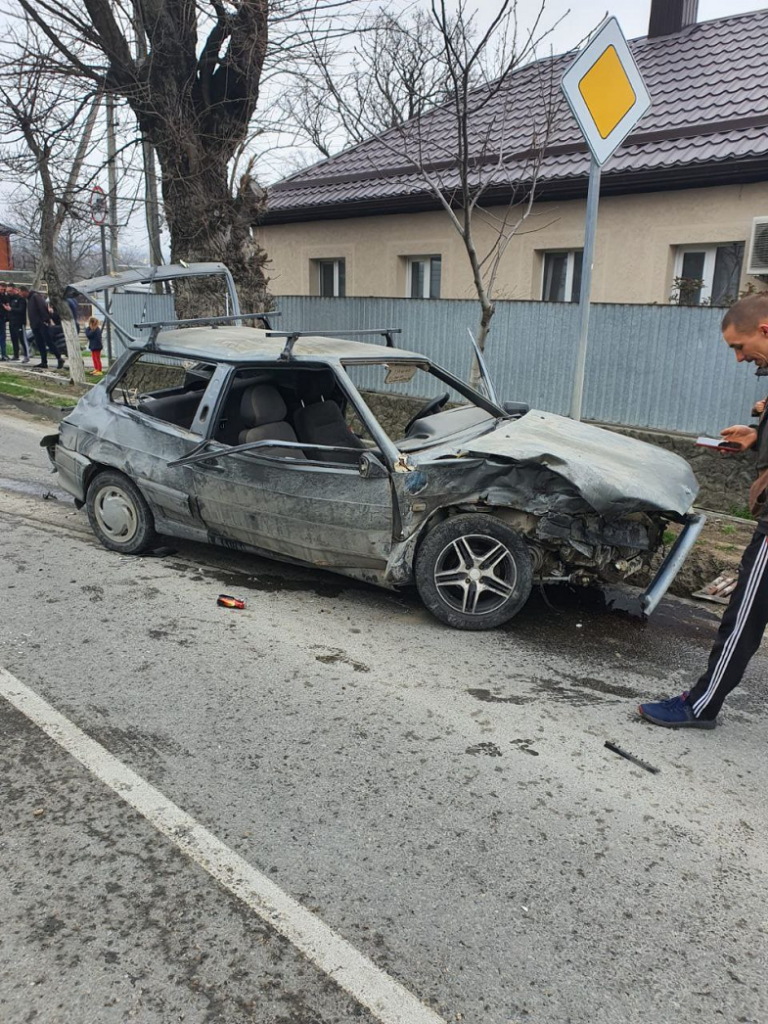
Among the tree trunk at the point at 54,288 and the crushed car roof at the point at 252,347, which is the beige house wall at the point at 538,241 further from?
the crushed car roof at the point at 252,347

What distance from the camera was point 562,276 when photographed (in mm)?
11648

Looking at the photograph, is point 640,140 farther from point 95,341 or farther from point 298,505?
point 95,341

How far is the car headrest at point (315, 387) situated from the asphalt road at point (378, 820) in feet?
5.87

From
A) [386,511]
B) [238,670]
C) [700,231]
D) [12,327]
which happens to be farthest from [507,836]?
[12,327]

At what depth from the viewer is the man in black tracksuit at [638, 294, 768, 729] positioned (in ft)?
11.4

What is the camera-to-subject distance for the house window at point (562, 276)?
1141 cm

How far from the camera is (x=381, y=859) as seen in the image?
2754mm

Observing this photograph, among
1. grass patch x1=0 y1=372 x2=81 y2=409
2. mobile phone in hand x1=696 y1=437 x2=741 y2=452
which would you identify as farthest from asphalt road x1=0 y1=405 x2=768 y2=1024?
grass patch x1=0 y1=372 x2=81 y2=409

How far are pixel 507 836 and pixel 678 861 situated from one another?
0.60 m

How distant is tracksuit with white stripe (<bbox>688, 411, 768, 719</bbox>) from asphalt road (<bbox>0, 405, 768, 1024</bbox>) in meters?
0.28

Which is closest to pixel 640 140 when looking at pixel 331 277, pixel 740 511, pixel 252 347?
pixel 740 511

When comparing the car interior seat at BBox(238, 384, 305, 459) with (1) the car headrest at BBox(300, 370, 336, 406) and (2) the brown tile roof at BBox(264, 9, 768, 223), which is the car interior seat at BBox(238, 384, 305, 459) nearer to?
(1) the car headrest at BBox(300, 370, 336, 406)

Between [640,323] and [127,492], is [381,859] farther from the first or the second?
[640,323]

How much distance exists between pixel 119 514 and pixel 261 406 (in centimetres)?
137
